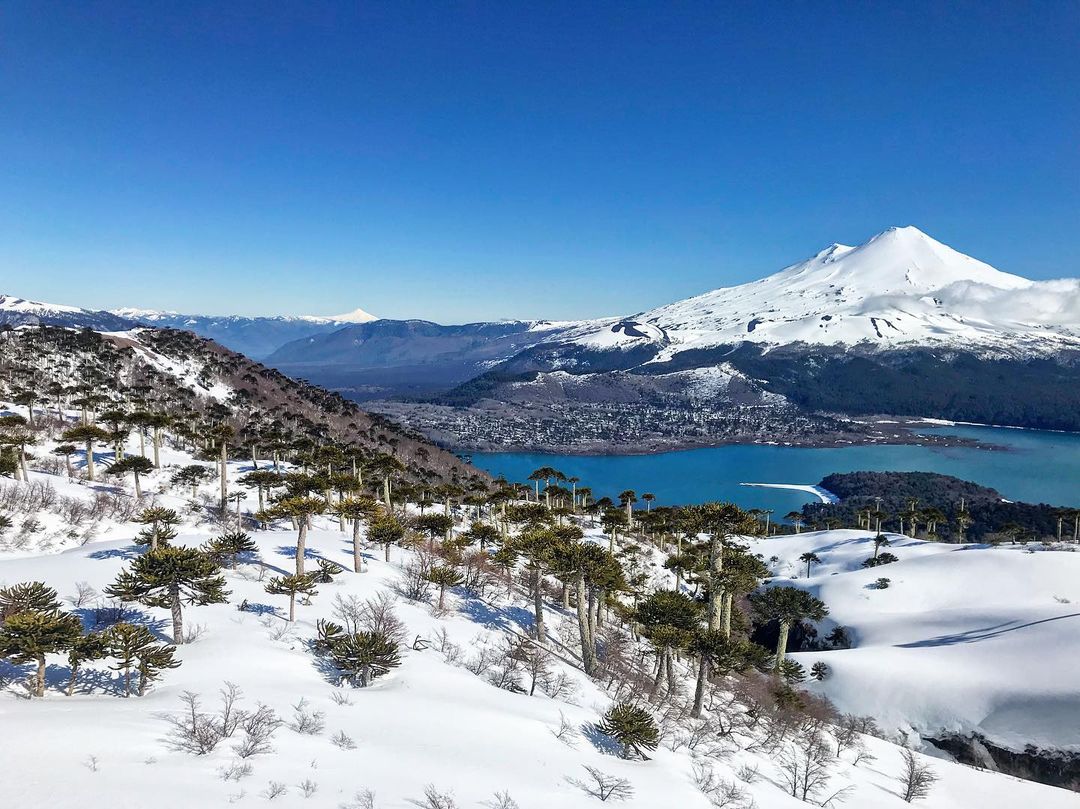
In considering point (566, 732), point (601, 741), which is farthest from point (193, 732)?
point (601, 741)

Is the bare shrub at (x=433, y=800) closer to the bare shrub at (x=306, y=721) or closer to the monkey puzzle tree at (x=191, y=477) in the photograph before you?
the bare shrub at (x=306, y=721)

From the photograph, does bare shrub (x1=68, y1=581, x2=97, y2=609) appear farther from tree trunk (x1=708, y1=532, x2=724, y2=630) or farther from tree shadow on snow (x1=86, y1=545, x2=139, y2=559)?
tree trunk (x1=708, y1=532, x2=724, y2=630)

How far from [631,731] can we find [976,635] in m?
33.5

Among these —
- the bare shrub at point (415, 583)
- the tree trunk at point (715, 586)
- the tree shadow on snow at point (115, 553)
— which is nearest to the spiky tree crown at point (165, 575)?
the tree shadow on snow at point (115, 553)

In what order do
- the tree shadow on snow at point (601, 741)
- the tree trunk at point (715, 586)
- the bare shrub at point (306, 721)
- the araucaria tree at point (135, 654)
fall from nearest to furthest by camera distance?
1. the bare shrub at point (306, 721)
2. the araucaria tree at point (135, 654)
3. the tree shadow on snow at point (601, 741)
4. the tree trunk at point (715, 586)

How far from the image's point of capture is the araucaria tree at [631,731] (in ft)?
43.4

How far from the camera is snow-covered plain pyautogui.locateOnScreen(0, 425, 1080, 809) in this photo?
25.9 feet

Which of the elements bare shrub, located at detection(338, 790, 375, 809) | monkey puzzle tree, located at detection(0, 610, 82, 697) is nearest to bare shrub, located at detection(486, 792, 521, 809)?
bare shrub, located at detection(338, 790, 375, 809)

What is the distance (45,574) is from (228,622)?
6.13m

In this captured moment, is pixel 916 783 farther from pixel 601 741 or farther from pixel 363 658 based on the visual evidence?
pixel 363 658

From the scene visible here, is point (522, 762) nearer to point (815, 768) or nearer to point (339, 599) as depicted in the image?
point (339, 599)

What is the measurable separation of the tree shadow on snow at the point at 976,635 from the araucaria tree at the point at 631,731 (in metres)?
30.4

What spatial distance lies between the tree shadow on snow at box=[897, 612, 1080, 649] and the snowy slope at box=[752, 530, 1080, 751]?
0.24 ft

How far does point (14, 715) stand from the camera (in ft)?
28.4
